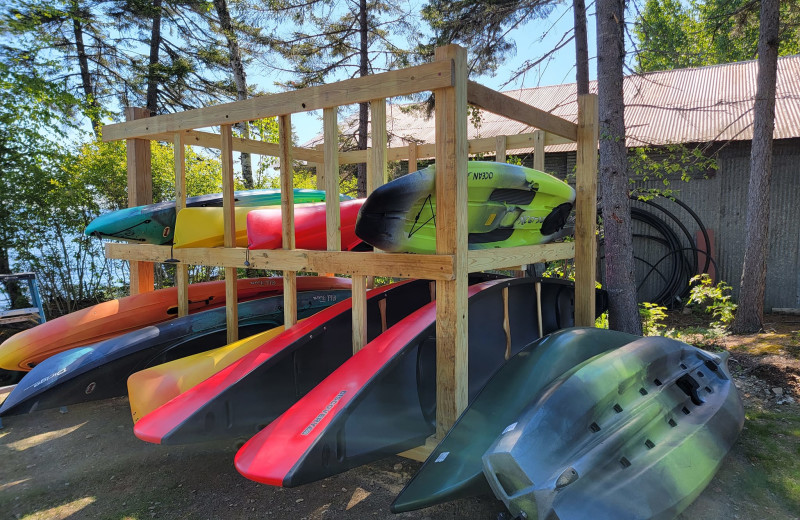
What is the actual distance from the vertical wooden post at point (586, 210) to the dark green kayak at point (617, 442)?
864 mm

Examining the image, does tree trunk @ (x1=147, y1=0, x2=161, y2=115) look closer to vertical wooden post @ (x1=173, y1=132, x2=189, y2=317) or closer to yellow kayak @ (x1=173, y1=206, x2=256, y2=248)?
vertical wooden post @ (x1=173, y1=132, x2=189, y2=317)

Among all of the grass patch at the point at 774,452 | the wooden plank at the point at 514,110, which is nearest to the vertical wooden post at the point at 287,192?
the wooden plank at the point at 514,110

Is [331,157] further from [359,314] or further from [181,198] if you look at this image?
[181,198]

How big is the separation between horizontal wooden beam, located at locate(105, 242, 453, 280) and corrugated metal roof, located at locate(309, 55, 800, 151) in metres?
5.18

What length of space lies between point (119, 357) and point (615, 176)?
4.01 meters

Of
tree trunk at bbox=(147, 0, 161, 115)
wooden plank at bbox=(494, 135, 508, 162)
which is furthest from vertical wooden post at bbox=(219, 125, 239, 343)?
tree trunk at bbox=(147, 0, 161, 115)

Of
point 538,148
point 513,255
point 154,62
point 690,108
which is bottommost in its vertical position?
point 513,255

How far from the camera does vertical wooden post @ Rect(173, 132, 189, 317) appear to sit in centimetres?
358

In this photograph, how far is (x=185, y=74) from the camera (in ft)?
37.6

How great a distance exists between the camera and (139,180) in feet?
13.6

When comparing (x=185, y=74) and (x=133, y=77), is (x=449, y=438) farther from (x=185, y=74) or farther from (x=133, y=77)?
(x=133, y=77)

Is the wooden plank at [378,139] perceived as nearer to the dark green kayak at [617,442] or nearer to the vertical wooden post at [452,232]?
A: the vertical wooden post at [452,232]

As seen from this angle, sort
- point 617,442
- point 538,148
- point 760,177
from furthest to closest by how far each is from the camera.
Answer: point 760,177 < point 538,148 < point 617,442

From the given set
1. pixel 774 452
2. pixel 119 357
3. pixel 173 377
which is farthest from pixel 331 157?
pixel 774 452
